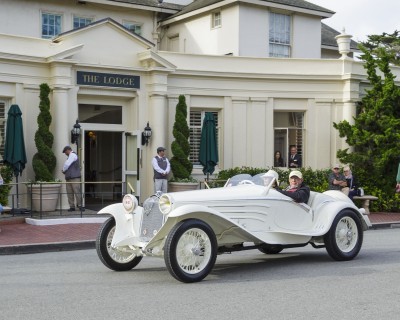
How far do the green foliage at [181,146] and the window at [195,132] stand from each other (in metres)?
0.99

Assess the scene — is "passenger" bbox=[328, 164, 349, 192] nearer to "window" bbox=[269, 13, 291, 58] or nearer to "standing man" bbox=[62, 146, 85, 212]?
"standing man" bbox=[62, 146, 85, 212]

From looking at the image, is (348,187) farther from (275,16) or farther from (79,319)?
(79,319)

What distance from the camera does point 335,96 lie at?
22.4m

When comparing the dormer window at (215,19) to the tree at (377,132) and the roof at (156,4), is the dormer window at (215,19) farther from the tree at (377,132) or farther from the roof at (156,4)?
the tree at (377,132)

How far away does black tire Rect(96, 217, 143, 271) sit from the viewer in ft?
30.4

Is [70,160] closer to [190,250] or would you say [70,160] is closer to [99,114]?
[99,114]

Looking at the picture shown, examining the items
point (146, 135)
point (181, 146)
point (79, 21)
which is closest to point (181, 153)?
point (181, 146)

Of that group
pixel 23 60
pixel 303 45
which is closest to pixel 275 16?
pixel 303 45

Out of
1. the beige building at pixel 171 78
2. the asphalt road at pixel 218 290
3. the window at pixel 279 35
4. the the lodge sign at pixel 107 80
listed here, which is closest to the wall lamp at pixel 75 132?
the beige building at pixel 171 78

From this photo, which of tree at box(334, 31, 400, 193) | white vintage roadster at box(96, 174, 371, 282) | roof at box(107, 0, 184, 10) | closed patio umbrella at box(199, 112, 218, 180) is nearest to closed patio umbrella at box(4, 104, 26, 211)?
closed patio umbrella at box(199, 112, 218, 180)

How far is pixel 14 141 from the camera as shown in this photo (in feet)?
55.5

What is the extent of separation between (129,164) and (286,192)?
435 inches

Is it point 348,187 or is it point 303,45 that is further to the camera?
point 303,45

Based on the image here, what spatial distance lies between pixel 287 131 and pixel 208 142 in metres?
3.83
